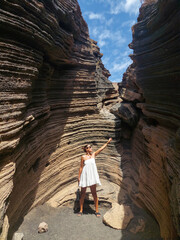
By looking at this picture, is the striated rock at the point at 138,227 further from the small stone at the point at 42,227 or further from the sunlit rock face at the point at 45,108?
the small stone at the point at 42,227

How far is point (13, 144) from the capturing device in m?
4.02

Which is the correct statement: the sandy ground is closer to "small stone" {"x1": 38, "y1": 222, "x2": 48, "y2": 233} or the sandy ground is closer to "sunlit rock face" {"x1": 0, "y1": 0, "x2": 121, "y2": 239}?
"small stone" {"x1": 38, "y1": 222, "x2": 48, "y2": 233}

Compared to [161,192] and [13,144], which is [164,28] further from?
[13,144]

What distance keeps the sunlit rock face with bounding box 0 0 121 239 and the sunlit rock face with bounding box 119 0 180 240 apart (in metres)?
1.92

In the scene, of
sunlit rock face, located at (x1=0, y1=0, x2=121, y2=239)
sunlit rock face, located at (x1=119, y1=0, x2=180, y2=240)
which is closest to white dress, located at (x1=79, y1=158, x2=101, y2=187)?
sunlit rock face, located at (x1=0, y1=0, x2=121, y2=239)

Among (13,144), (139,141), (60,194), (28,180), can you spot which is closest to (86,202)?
(60,194)

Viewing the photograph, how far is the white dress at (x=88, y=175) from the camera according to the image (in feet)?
18.7

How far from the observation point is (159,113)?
5926mm

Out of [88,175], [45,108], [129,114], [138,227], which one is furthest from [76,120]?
[138,227]

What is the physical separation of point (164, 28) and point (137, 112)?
14.6 feet

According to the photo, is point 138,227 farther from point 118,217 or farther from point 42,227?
point 42,227

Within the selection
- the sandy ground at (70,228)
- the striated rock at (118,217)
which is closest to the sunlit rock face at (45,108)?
the sandy ground at (70,228)

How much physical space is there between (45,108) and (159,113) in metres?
4.52

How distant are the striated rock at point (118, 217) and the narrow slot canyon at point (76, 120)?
0.04 metres
